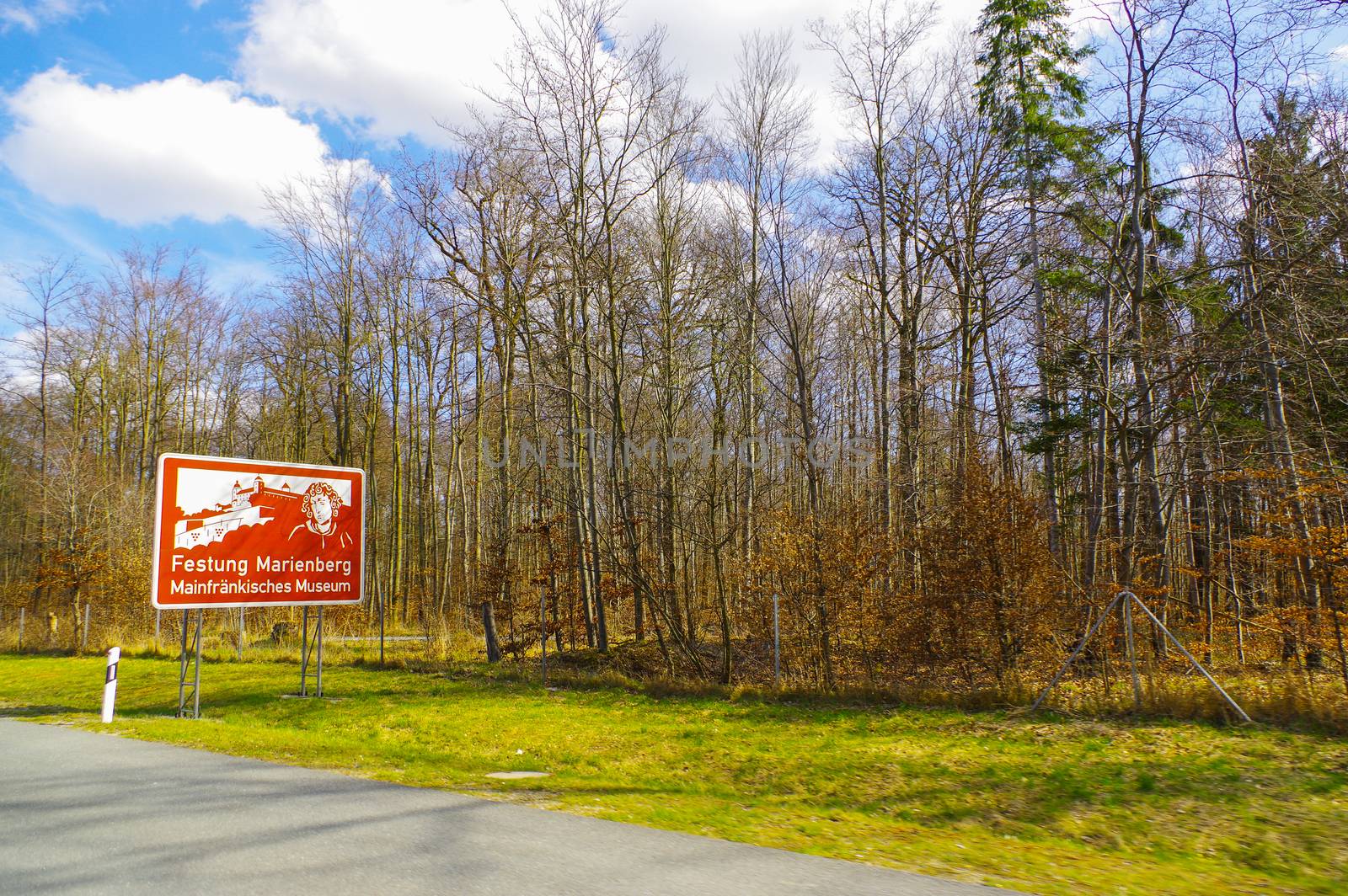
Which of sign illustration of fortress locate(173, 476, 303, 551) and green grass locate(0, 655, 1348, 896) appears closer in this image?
green grass locate(0, 655, 1348, 896)

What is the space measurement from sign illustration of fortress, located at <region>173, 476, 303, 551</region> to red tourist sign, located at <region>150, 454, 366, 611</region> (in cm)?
1

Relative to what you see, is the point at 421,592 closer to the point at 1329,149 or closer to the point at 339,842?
the point at 339,842

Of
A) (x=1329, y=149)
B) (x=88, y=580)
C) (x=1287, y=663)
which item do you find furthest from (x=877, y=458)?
(x=88, y=580)

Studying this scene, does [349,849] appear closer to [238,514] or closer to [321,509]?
[238,514]

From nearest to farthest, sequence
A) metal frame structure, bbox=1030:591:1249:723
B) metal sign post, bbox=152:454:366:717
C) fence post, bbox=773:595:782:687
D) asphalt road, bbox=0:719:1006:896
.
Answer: asphalt road, bbox=0:719:1006:896
metal frame structure, bbox=1030:591:1249:723
metal sign post, bbox=152:454:366:717
fence post, bbox=773:595:782:687

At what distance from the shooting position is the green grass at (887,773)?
5.77 metres

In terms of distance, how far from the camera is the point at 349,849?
5438 mm

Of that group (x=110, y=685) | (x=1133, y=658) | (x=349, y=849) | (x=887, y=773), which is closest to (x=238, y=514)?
(x=110, y=685)

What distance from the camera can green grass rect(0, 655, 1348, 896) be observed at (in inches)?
227

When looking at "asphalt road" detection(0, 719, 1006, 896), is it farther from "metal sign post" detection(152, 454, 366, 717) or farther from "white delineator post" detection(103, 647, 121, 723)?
"metal sign post" detection(152, 454, 366, 717)

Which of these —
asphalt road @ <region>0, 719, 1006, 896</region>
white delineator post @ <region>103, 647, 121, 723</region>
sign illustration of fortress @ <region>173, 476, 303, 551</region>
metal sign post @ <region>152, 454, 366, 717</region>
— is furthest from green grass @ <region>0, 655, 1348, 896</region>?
sign illustration of fortress @ <region>173, 476, 303, 551</region>

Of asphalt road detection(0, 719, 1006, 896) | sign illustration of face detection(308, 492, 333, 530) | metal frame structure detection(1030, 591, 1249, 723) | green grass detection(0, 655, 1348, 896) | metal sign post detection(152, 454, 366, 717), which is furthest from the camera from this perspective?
sign illustration of face detection(308, 492, 333, 530)

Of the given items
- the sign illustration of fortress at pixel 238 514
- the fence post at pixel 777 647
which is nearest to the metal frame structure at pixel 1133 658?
the fence post at pixel 777 647

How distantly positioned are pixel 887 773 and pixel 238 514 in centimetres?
1181
